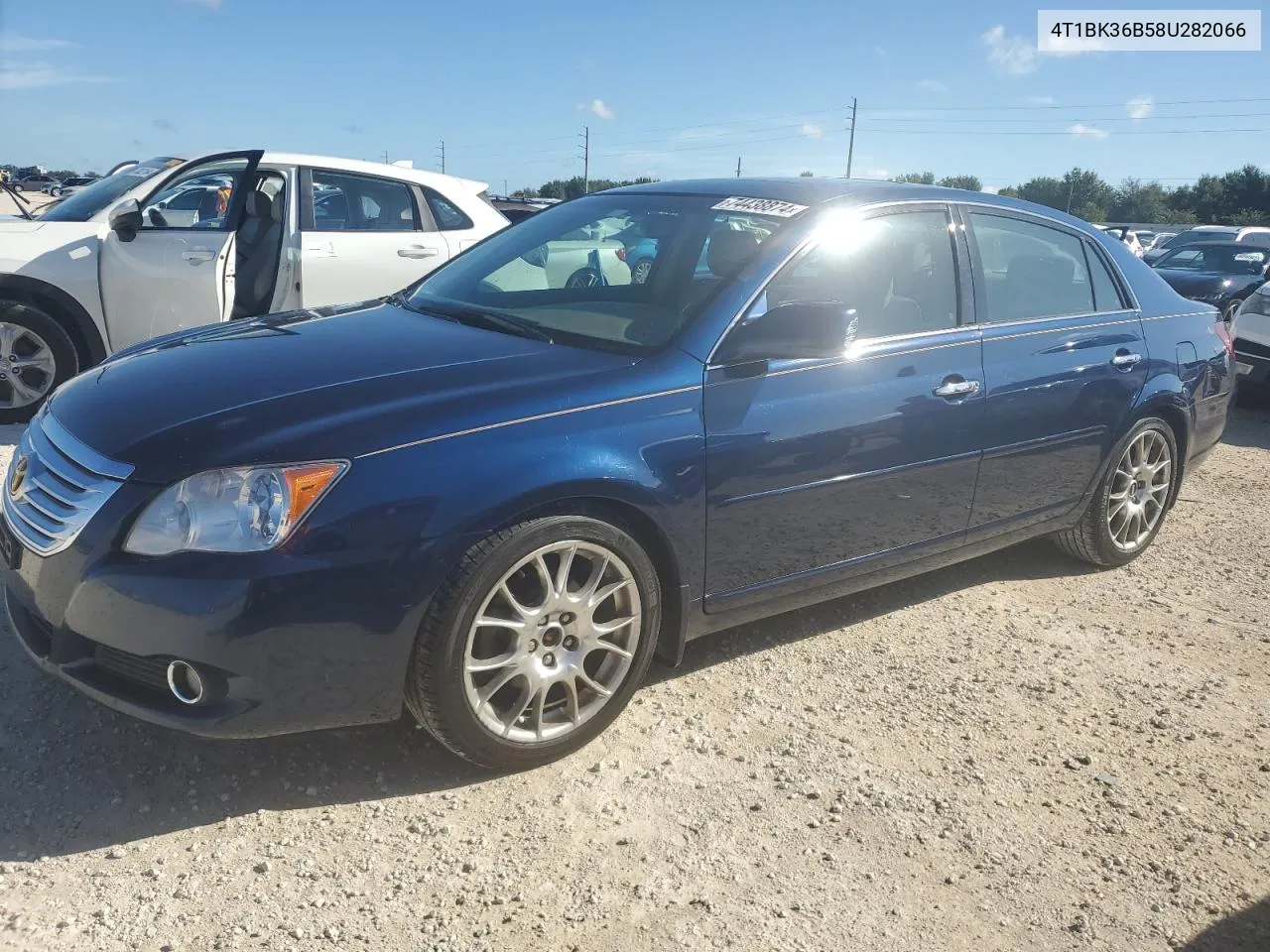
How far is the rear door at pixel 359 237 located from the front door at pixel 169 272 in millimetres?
459

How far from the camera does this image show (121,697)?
2.42 meters

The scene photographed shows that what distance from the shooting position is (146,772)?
2.69 metres

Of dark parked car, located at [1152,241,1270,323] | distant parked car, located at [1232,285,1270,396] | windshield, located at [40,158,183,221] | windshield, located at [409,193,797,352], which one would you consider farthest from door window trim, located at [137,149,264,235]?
dark parked car, located at [1152,241,1270,323]

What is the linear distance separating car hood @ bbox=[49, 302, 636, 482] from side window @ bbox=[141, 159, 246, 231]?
10.7 feet

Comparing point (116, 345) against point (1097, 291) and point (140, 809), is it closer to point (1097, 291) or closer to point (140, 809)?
point (140, 809)

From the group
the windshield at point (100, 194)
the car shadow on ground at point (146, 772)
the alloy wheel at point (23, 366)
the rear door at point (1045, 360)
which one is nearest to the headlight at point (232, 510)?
the car shadow on ground at point (146, 772)

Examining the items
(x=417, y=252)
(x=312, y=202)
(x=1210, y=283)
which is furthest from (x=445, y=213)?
(x=1210, y=283)

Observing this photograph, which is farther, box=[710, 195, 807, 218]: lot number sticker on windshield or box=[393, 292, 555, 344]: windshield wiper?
box=[710, 195, 807, 218]: lot number sticker on windshield

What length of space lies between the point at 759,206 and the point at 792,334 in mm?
731

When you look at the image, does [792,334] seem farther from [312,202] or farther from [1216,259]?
[1216,259]

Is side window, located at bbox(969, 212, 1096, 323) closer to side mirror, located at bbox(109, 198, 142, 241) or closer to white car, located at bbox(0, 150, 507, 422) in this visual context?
white car, located at bbox(0, 150, 507, 422)

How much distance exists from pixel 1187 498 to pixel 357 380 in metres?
5.21

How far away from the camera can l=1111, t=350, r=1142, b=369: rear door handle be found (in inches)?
166

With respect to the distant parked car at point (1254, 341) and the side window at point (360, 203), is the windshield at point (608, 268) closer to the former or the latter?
the side window at point (360, 203)
